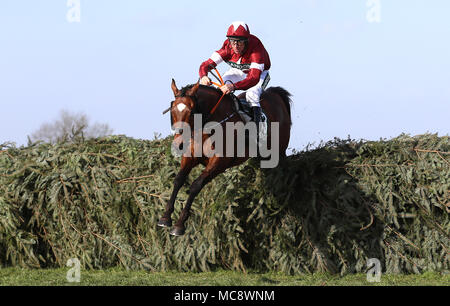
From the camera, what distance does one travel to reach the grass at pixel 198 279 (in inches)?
274

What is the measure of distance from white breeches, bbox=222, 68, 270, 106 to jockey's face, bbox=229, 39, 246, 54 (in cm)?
37

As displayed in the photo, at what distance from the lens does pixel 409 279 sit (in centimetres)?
764

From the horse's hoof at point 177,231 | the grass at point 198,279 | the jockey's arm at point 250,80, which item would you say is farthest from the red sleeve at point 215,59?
the grass at point 198,279

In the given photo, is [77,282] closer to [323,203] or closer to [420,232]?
[323,203]

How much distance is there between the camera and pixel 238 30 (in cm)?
736

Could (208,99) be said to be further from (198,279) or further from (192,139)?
(198,279)

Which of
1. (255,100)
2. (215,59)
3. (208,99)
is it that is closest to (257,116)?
(255,100)

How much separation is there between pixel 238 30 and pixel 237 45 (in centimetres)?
26

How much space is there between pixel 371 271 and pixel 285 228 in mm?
1415

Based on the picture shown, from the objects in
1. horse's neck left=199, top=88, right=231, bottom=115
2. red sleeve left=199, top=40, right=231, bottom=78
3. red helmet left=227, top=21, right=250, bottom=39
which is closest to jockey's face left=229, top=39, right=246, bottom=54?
red helmet left=227, top=21, right=250, bottom=39

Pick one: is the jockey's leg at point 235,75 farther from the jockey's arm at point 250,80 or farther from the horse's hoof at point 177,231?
the horse's hoof at point 177,231

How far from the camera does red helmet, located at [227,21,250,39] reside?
736 centimetres

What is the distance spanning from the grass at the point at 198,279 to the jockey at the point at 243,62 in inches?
86.2

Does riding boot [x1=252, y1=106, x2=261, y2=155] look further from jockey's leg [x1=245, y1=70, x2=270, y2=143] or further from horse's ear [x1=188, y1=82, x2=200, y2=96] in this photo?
horse's ear [x1=188, y1=82, x2=200, y2=96]
